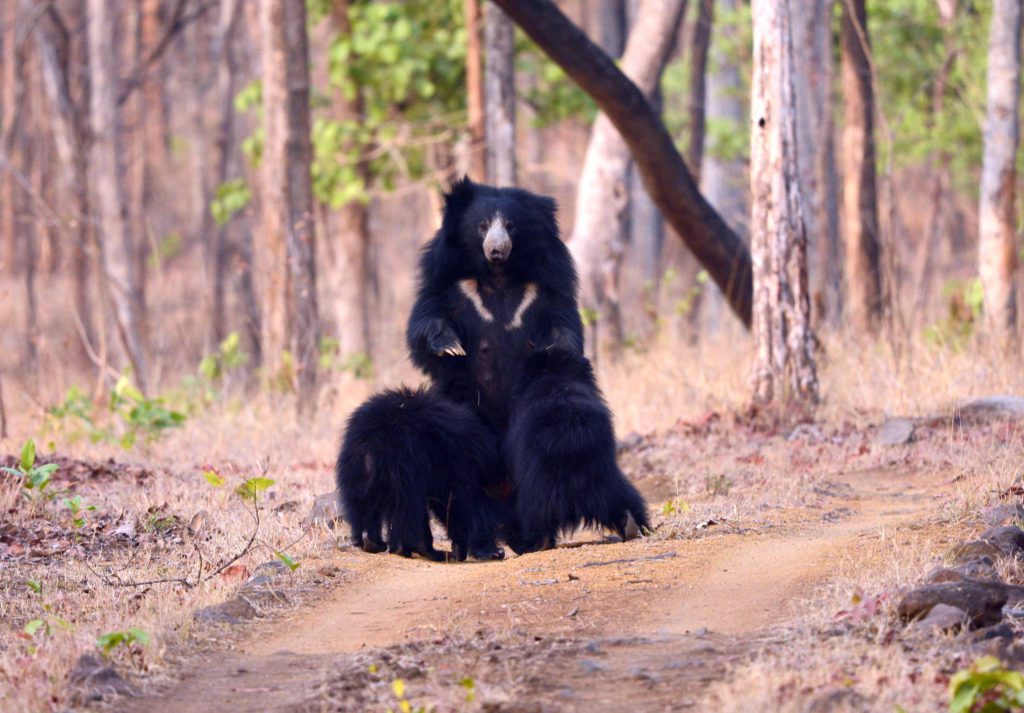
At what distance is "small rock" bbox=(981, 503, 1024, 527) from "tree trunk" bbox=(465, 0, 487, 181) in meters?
9.11

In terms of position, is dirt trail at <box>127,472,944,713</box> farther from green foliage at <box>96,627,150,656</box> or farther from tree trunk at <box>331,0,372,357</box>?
tree trunk at <box>331,0,372,357</box>

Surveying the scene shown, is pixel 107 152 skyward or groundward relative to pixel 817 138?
skyward

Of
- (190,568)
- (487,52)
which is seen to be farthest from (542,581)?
(487,52)

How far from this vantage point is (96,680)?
3615 millimetres

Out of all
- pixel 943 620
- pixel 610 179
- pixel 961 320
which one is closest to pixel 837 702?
pixel 943 620

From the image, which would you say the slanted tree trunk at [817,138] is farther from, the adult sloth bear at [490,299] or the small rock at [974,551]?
the small rock at [974,551]

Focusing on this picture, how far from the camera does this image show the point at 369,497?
538cm

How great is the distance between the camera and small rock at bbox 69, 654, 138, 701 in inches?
141

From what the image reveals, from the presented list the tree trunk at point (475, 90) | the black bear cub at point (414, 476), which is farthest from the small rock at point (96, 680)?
the tree trunk at point (475, 90)

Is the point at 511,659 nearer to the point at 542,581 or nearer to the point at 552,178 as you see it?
the point at 542,581

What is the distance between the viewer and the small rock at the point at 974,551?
177 inches

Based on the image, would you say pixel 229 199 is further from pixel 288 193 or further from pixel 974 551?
pixel 974 551

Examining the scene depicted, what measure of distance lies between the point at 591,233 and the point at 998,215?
3580 mm

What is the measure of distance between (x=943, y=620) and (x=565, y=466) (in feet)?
6.14
